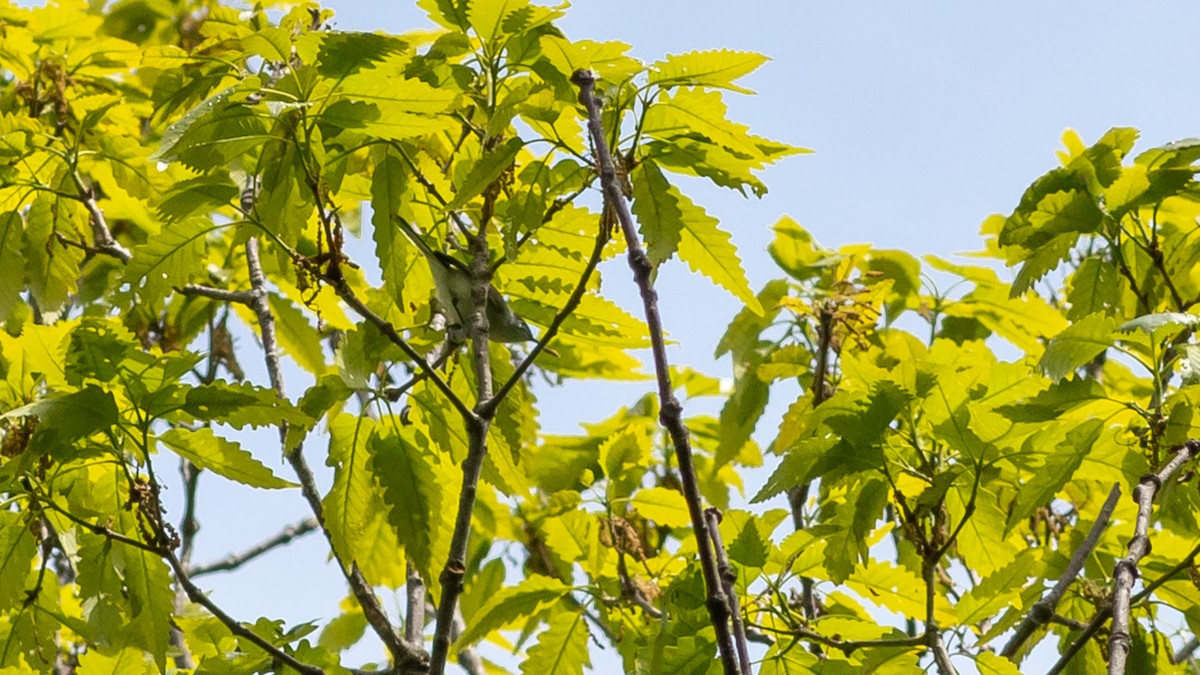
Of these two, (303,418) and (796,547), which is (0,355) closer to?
(303,418)

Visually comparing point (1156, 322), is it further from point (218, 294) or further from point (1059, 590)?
point (218, 294)

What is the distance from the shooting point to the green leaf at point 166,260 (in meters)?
1.72

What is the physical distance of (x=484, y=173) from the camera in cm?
141

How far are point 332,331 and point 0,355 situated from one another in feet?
2.88

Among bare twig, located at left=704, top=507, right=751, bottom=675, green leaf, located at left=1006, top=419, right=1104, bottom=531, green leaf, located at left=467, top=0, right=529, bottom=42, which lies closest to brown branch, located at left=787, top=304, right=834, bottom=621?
green leaf, located at left=1006, top=419, right=1104, bottom=531

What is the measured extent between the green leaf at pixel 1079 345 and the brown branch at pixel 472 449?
27.4 inches

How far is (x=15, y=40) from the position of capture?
272cm

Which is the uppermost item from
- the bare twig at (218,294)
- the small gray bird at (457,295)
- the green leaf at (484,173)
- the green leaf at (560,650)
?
the bare twig at (218,294)

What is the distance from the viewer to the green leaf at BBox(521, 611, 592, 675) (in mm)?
1875

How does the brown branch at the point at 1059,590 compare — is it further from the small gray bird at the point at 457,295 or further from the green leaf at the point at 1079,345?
the small gray bird at the point at 457,295

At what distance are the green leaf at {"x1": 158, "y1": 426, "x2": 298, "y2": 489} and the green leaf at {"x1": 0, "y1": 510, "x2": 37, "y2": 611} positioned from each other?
10.5 inches

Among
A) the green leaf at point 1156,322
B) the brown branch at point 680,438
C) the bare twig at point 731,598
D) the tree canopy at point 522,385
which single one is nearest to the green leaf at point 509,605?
the tree canopy at point 522,385

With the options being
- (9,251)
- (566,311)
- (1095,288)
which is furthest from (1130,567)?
(9,251)

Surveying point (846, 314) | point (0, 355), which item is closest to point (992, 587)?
point (846, 314)
